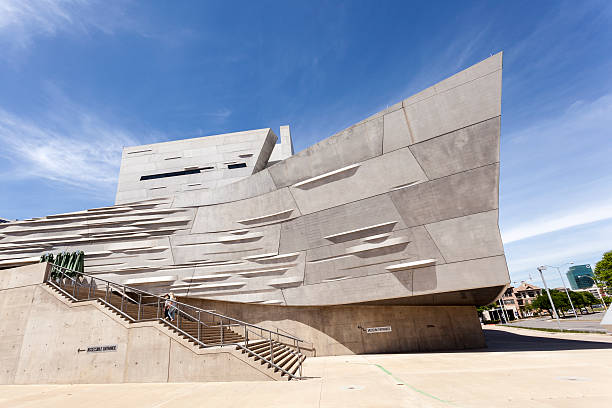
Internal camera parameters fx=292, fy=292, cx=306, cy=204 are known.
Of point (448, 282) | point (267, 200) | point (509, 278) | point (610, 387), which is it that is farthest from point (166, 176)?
point (610, 387)

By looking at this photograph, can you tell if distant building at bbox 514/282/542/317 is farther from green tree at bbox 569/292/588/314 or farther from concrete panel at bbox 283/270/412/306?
concrete panel at bbox 283/270/412/306

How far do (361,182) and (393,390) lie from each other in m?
Answer: 11.3

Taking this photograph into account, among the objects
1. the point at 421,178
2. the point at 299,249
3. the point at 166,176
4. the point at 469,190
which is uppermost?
the point at 166,176

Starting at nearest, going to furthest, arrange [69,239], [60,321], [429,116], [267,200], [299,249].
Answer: [60,321], [429,116], [299,249], [267,200], [69,239]

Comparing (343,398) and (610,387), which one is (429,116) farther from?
(343,398)

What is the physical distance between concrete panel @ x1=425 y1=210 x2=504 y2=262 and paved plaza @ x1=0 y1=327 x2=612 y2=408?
4.80 meters

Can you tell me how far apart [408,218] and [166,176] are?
73.9 ft

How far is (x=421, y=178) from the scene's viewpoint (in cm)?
1548

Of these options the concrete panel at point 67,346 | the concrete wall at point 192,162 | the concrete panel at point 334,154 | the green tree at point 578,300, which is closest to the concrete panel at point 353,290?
the concrete panel at point 334,154

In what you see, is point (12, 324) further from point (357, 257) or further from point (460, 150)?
point (460, 150)

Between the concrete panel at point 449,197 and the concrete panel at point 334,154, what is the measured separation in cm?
309

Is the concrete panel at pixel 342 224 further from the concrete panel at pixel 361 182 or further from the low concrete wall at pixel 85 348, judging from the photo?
the low concrete wall at pixel 85 348

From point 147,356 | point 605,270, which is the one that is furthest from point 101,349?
point 605,270

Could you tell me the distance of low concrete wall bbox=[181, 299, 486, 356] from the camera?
18203 millimetres
